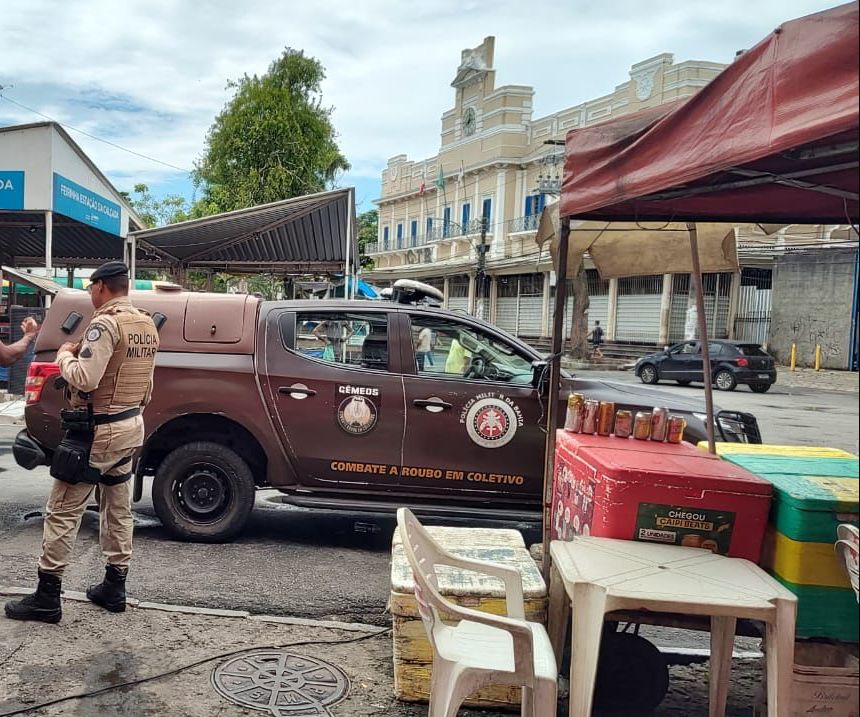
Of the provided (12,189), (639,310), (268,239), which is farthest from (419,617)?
(639,310)

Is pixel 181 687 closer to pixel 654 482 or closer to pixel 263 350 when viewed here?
pixel 654 482

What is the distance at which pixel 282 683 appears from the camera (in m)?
3.43

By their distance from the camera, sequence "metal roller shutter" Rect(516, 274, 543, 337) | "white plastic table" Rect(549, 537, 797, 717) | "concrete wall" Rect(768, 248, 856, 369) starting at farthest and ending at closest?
1. "metal roller shutter" Rect(516, 274, 543, 337)
2. "concrete wall" Rect(768, 248, 856, 369)
3. "white plastic table" Rect(549, 537, 797, 717)

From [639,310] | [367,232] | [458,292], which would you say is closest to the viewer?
[639,310]

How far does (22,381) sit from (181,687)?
11.4 meters

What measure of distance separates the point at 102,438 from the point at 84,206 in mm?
11373

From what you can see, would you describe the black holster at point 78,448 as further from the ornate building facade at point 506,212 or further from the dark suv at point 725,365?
the ornate building facade at point 506,212

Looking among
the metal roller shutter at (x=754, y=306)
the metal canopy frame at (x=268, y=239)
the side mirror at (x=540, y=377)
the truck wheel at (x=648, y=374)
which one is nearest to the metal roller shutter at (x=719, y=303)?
the metal roller shutter at (x=754, y=306)

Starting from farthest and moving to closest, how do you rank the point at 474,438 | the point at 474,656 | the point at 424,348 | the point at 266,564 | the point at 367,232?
the point at 367,232, the point at 424,348, the point at 474,438, the point at 266,564, the point at 474,656

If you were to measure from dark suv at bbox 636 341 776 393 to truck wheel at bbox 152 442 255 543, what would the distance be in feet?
59.5

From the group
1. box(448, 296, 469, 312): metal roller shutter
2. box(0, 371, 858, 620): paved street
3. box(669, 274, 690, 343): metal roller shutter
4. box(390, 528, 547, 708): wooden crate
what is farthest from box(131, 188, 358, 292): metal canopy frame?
box(448, 296, 469, 312): metal roller shutter

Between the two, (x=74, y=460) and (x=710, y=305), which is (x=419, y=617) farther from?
(x=710, y=305)

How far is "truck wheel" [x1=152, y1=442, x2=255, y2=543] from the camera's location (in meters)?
5.36

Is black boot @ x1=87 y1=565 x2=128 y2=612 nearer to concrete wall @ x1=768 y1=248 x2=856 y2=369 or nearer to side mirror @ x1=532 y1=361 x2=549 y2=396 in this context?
side mirror @ x1=532 y1=361 x2=549 y2=396
